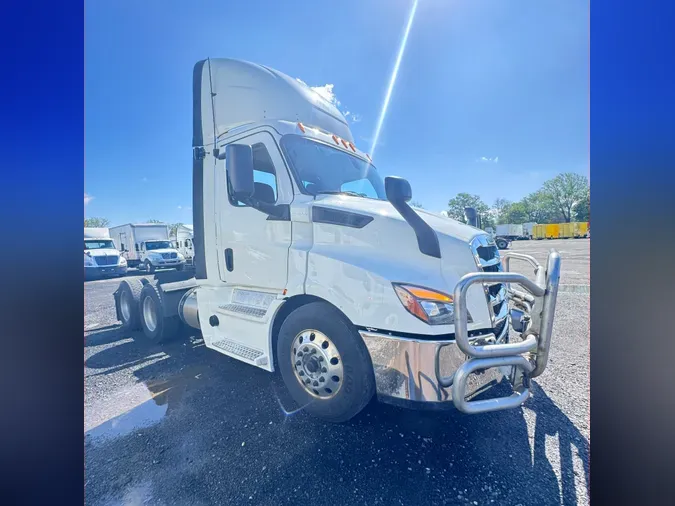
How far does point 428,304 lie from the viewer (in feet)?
4.97

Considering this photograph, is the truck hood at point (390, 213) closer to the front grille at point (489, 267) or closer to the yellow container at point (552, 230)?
the front grille at point (489, 267)

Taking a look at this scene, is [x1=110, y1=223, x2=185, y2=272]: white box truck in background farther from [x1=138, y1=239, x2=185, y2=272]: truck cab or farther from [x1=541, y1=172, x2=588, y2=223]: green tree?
[x1=541, y1=172, x2=588, y2=223]: green tree

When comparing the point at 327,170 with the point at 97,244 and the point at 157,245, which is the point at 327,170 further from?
the point at 157,245

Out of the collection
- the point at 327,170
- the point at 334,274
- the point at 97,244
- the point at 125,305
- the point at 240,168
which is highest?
the point at 327,170

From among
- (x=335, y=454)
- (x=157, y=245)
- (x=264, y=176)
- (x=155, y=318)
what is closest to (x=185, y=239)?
(x=157, y=245)

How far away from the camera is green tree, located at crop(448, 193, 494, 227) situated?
74.1 inches

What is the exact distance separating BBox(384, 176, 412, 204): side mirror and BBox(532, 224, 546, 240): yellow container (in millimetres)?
1082

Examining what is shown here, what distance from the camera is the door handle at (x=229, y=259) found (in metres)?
2.32

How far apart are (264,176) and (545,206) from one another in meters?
2.11

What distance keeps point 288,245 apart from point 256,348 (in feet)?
3.16

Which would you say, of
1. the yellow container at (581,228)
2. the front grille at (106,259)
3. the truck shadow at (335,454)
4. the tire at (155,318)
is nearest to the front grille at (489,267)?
the yellow container at (581,228)
